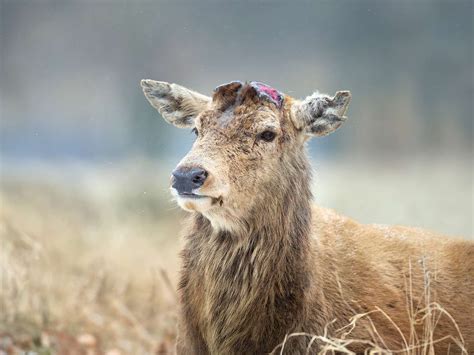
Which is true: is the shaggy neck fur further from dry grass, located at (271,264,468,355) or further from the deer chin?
the deer chin

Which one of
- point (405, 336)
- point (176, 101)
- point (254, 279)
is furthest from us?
point (176, 101)

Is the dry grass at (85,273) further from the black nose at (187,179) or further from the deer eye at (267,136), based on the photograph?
the black nose at (187,179)

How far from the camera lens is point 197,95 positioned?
568 cm

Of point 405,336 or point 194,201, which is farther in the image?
point 405,336

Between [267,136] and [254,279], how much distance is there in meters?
0.93

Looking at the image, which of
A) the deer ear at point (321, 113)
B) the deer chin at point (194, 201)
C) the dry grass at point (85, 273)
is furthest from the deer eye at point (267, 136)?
the dry grass at point (85, 273)

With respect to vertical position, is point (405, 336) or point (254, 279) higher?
point (254, 279)

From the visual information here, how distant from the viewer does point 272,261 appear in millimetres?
5008

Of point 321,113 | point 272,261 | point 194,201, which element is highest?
point 321,113

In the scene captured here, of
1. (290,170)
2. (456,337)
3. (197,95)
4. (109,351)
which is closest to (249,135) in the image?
(290,170)

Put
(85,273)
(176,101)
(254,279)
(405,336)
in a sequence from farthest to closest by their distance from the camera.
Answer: (85,273)
(176,101)
(405,336)
(254,279)

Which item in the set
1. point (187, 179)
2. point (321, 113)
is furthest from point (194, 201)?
point (321, 113)

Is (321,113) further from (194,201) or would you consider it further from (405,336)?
→ (405,336)

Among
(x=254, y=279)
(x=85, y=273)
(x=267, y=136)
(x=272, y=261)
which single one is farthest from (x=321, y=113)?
(x=85, y=273)
